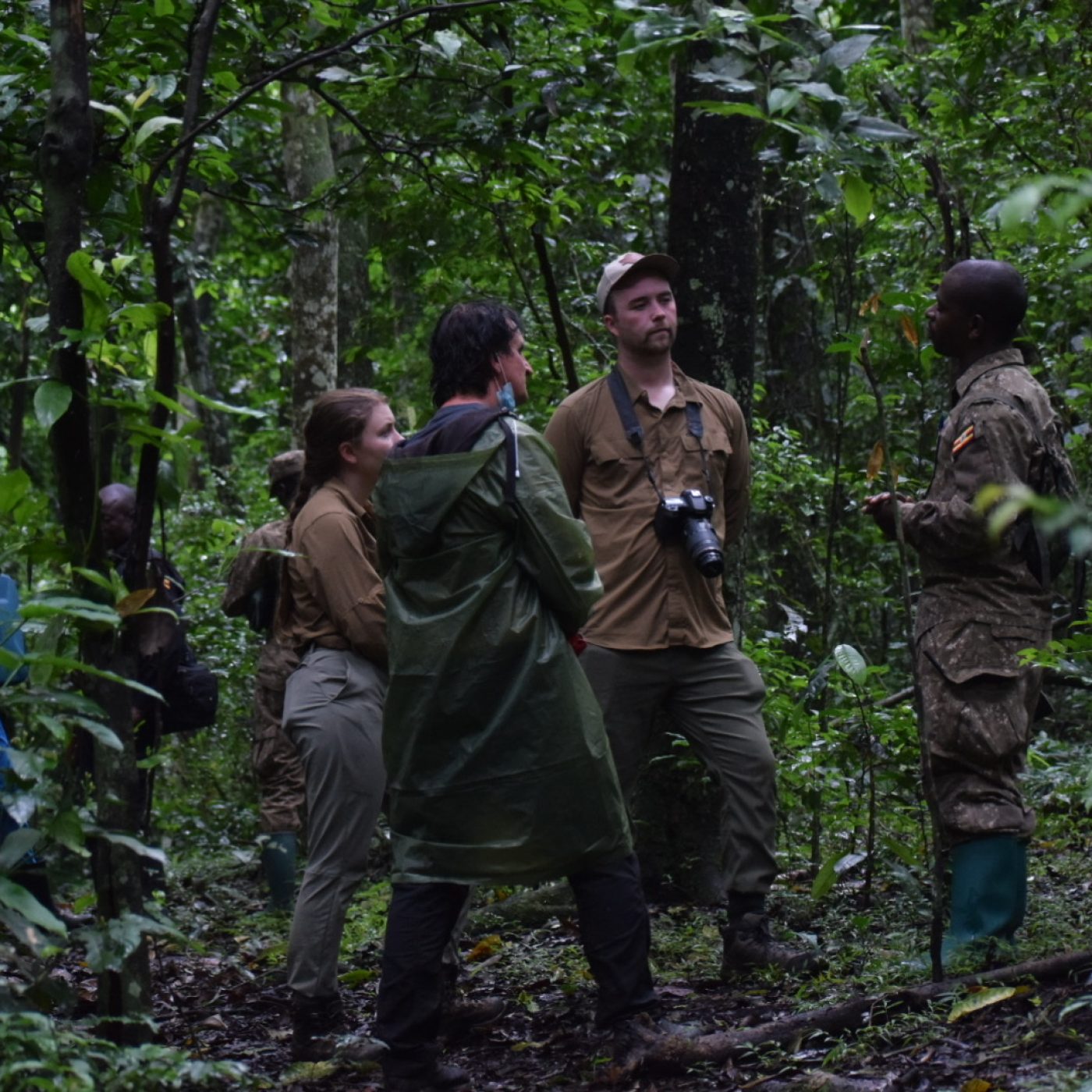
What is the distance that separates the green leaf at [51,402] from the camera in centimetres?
304

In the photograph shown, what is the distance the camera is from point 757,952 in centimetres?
472

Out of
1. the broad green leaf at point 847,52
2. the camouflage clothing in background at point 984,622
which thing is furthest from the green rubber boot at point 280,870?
the broad green leaf at point 847,52

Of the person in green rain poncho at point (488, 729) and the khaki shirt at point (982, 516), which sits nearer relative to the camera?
the person in green rain poncho at point (488, 729)

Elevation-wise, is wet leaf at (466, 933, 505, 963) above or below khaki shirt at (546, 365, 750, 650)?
below

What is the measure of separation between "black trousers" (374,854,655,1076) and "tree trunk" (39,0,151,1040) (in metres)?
0.81

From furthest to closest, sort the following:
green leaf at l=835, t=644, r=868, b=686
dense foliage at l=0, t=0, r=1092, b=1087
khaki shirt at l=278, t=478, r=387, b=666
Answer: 1. green leaf at l=835, t=644, r=868, b=686
2. khaki shirt at l=278, t=478, r=387, b=666
3. dense foliage at l=0, t=0, r=1092, b=1087

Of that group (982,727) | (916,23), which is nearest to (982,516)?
(982,727)

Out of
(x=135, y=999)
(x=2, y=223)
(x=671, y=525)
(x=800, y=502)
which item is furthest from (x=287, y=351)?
(x=135, y=999)

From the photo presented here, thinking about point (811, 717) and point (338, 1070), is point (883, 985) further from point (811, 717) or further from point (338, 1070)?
point (811, 717)

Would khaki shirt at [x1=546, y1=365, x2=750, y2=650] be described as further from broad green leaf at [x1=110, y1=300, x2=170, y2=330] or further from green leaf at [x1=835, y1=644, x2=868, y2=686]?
broad green leaf at [x1=110, y1=300, x2=170, y2=330]

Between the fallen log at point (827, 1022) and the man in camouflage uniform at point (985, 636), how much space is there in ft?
1.23

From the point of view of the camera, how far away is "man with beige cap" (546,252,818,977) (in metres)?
4.77

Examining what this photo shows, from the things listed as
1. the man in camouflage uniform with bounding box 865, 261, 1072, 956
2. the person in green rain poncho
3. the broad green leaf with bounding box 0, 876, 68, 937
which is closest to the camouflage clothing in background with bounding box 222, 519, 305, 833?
the person in green rain poncho

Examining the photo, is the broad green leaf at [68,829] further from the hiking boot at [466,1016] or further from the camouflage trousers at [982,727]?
the camouflage trousers at [982,727]
